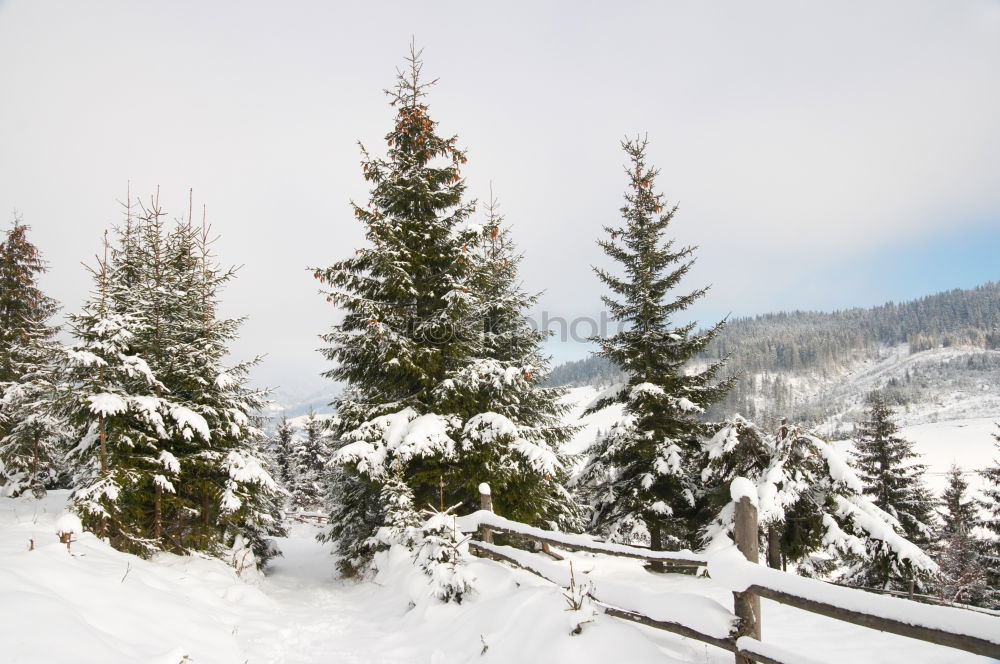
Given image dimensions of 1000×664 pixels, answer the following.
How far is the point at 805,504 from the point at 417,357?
1051 cm

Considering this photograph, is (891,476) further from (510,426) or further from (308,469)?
(308,469)

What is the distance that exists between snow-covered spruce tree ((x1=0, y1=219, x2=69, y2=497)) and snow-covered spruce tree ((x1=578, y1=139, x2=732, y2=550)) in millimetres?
16741

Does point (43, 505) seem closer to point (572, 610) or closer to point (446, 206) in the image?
point (446, 206)

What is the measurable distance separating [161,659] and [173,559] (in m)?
7.17

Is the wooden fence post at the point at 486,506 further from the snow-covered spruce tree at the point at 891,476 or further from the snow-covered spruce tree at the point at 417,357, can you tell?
the snow-covered spruce tree at the point at 891,476

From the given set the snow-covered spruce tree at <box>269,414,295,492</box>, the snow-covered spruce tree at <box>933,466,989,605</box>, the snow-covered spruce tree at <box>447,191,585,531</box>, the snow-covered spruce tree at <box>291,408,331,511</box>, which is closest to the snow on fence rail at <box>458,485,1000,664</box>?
the snow-covered spruce tree at <box>447,191,585,531</box>

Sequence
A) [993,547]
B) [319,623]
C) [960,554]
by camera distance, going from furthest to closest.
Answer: [960,554]
[993,547]
[319,623]

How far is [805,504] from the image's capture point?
449 inches

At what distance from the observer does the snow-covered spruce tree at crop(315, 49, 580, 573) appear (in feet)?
35.2

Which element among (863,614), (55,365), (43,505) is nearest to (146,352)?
(55,365)

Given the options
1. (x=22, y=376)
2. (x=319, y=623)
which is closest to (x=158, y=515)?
(x=319, y=623)

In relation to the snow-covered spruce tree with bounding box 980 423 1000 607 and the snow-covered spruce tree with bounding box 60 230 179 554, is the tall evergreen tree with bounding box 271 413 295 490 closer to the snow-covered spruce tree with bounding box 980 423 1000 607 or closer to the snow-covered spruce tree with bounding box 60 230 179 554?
the snow-covered spruce tree with bounding box 60 230 179 554

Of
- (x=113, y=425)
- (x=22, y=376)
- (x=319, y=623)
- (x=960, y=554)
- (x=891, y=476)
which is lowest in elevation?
(x=960, y=554)

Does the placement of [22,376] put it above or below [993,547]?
above
